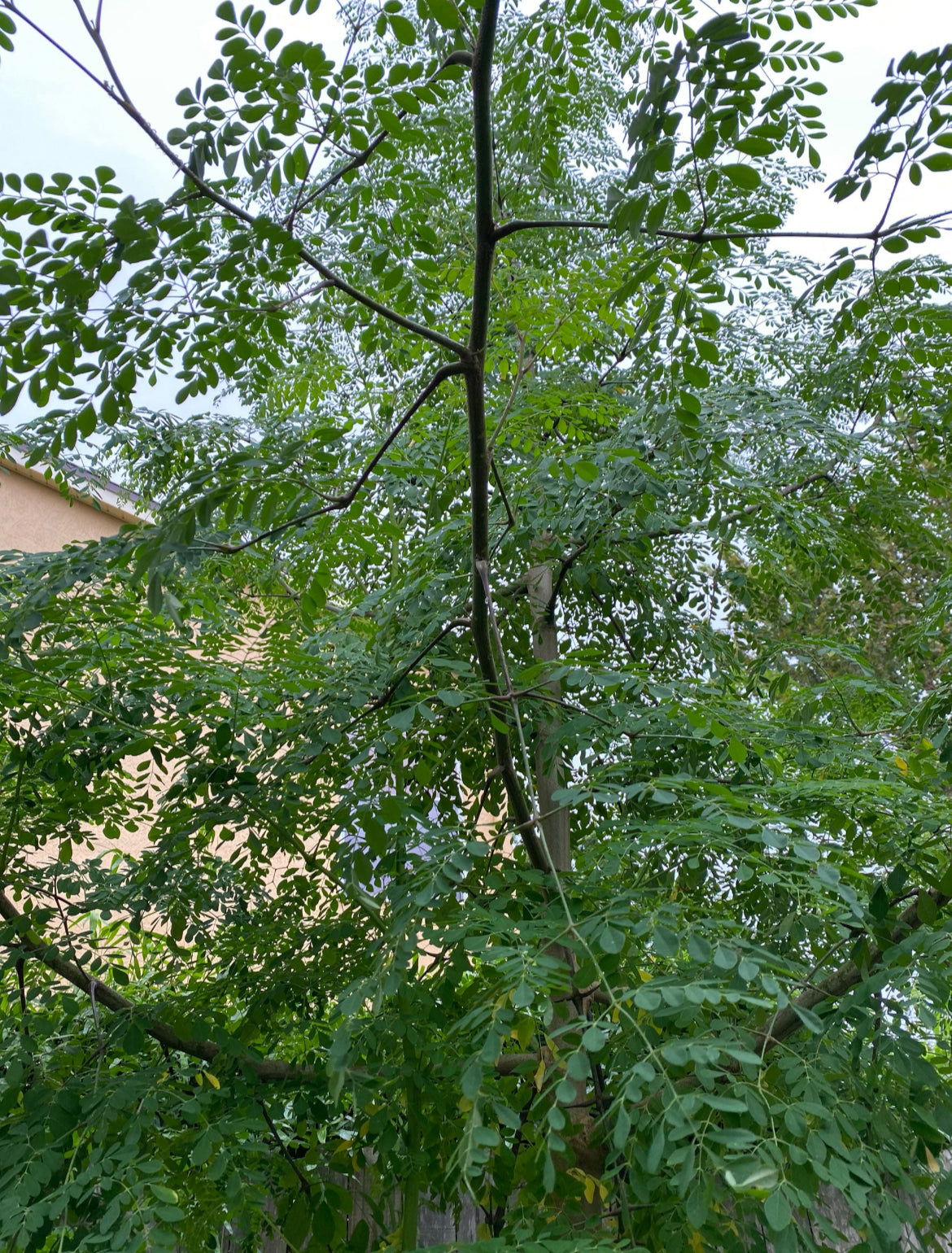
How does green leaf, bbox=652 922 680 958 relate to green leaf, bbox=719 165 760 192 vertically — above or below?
below

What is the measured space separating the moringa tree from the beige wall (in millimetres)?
2951

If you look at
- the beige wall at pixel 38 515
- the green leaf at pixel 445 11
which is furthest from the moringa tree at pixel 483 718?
the beige wall at pixel 38 515

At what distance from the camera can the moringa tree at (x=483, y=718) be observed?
1104 mm

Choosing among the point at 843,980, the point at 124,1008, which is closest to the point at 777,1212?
the point at 843,980

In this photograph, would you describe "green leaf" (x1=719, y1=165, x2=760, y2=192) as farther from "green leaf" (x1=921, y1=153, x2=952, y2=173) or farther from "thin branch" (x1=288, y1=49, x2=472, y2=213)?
"thin branch" (x1=288, y1=49, x2=472, y2=213)

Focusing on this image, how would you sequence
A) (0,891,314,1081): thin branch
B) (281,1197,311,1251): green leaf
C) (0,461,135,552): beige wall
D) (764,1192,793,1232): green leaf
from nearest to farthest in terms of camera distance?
(764,1192,793,1232): green leaf
(281,1197,311,1251): green leaf
(0,891,314,1081): thin branch
(0,461,135,552): beige wall

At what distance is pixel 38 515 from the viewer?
18.3 ft

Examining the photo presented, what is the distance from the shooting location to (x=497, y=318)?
2.24m

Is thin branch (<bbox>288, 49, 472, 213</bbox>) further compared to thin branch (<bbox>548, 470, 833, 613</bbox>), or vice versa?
thin branch (<bbox>548, 470, 833, 613</bbox>)

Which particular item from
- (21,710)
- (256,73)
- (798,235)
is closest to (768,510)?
(798,235)

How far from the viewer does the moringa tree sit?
110cm

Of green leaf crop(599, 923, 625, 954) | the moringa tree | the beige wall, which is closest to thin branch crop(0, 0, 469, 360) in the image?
the moringa tree

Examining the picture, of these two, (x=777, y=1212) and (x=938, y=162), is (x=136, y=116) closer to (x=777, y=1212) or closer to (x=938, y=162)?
(x=938, y=162)

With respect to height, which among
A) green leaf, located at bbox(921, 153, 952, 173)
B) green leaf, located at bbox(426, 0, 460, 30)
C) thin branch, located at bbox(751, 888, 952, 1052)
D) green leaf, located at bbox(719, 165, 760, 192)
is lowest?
thin branch, located at bbox(751, 888, 952, 1052)
